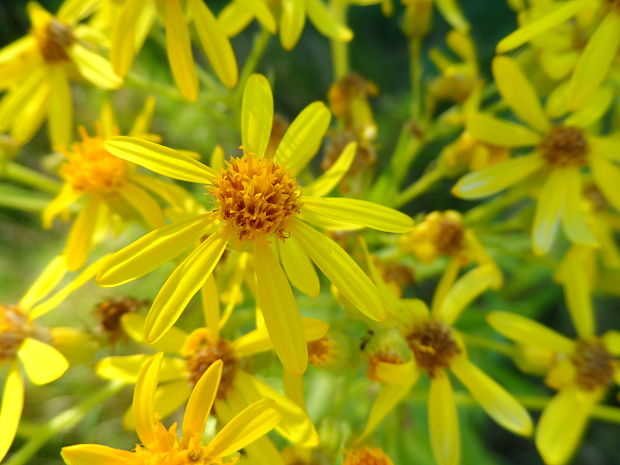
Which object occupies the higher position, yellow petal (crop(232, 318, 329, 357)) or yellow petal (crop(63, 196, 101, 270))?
yellow petal (crop(63, 196, 101, 270))

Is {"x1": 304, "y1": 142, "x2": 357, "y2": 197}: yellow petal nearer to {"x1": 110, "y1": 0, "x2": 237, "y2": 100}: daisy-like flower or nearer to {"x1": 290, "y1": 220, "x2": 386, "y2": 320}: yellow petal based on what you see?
{"x1": 290, "y1": 220, "x2": 386, "y2": 320}: yellow petal

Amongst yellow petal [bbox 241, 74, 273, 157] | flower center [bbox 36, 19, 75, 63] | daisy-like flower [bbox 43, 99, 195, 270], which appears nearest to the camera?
yellow petal [bbox 241, 74, 273, 157]

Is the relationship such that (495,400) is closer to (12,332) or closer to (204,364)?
(204,364)

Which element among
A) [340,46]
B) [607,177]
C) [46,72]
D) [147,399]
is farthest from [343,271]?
[46,72]

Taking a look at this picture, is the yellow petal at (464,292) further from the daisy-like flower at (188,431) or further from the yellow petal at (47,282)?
the yellow petal at (47,282)

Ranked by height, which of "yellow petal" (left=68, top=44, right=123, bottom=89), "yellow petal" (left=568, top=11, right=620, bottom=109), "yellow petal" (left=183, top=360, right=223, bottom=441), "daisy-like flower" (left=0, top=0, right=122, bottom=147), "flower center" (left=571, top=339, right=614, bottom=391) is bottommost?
"flower center" (left=571, top=339, right=614, bottom=391)

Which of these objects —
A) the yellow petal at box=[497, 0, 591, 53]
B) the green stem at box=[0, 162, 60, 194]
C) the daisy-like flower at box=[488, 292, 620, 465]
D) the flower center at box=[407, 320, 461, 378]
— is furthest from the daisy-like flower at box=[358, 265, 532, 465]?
the green stem at box=[0, 162, 60, 194]
